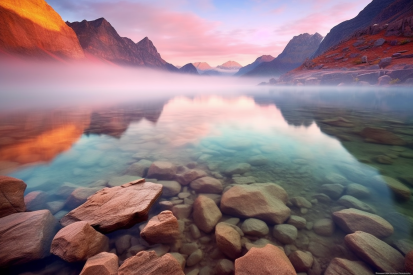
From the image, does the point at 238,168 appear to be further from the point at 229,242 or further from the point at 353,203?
the point at 229,242

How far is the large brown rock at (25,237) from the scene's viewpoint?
4066 mm

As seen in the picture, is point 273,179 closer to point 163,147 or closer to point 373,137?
point 163,147

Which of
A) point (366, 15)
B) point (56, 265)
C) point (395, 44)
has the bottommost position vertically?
point (56, 265)

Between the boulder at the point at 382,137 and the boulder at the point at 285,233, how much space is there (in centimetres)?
1245

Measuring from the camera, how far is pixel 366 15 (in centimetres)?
19838

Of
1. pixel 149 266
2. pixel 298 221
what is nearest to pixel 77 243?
pixel 149 266

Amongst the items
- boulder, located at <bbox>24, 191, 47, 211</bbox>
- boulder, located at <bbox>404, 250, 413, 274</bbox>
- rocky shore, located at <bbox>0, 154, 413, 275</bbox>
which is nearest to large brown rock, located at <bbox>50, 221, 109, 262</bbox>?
rocky shore, located at <bbox>0, 154, 413, 275</bbox>

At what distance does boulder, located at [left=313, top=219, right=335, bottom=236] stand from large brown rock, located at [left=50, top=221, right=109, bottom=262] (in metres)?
5.46

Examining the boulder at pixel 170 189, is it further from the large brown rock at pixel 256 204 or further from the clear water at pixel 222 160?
the large brown rock at pixel 256 204

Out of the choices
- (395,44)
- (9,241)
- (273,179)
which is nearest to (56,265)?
(9,241)

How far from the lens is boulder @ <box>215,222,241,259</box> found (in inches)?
173

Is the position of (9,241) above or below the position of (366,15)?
below

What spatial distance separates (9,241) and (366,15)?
286 m

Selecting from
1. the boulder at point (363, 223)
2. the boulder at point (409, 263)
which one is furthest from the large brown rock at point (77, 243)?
the boulder at point (409, 263)
